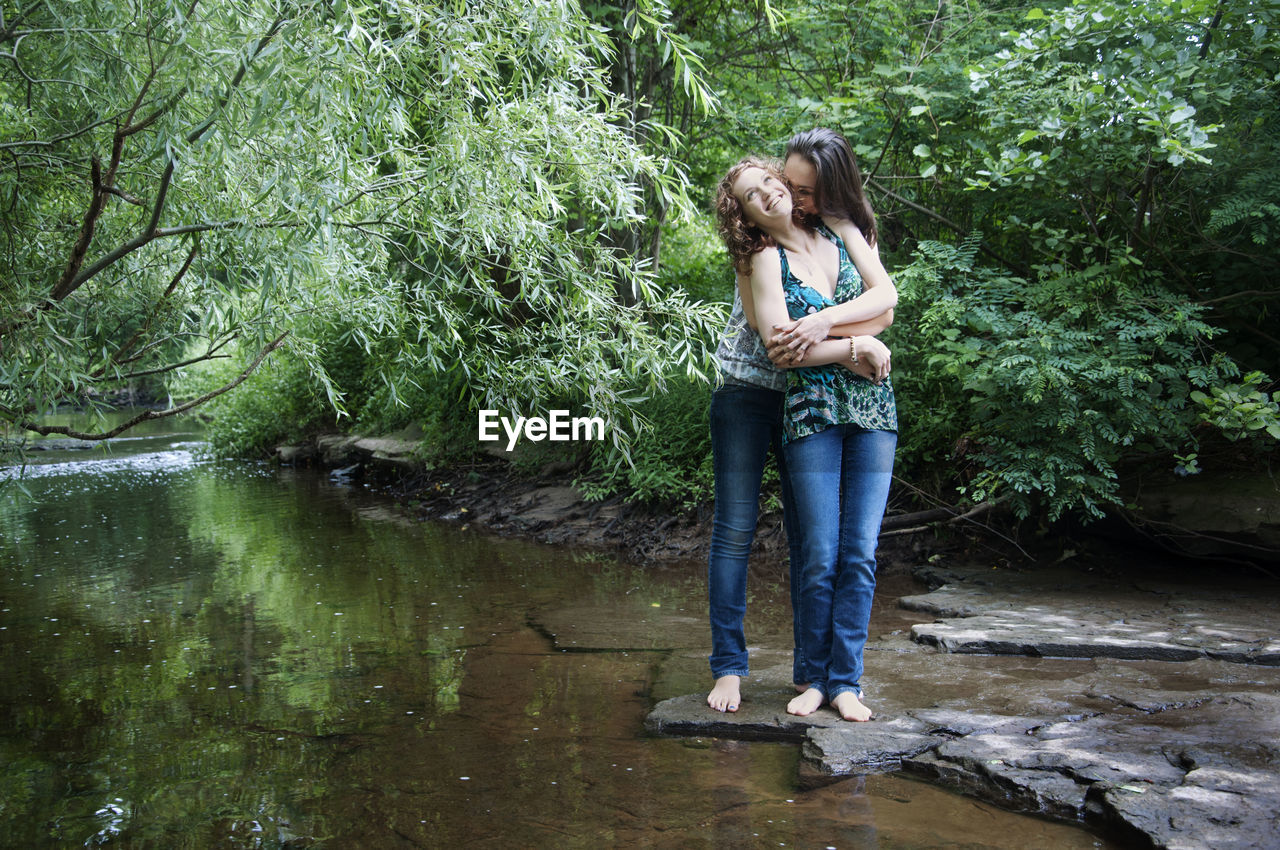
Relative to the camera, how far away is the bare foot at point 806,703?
9.15ft

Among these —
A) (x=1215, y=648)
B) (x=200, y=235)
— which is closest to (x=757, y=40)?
(x=200, y=235)

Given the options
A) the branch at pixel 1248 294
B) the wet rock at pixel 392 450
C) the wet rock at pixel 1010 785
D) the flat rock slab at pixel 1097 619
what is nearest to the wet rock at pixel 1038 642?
the flat rock slab at pixel 1097 619

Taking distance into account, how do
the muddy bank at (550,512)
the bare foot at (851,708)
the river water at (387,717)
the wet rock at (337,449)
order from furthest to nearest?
the wet rock at (337,449) → the muddy bank at (550,512) → the bare foot at (851,708) → the river water at (387,717)

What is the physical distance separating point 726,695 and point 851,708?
0.37 meters

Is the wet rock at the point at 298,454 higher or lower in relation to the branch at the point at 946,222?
lower

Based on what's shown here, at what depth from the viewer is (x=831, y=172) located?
8.96 ft

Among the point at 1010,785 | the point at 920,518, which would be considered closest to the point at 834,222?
the point at 1010,785

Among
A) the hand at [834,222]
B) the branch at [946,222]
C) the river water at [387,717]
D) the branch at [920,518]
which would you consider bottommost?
the river water at [387,717]

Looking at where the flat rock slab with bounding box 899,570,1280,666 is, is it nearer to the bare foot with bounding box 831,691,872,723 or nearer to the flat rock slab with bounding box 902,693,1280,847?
the flat rock slab with bounding box 902,693,1280,847

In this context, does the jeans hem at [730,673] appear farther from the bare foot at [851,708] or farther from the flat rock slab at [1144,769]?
the flat rock slab at [1144,769]

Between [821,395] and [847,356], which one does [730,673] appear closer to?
[821,395]

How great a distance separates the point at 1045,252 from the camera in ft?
16.2

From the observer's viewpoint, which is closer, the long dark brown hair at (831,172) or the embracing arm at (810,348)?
the embracing arm at (810,348)

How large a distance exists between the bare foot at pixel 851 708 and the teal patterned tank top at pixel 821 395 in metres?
0.74
